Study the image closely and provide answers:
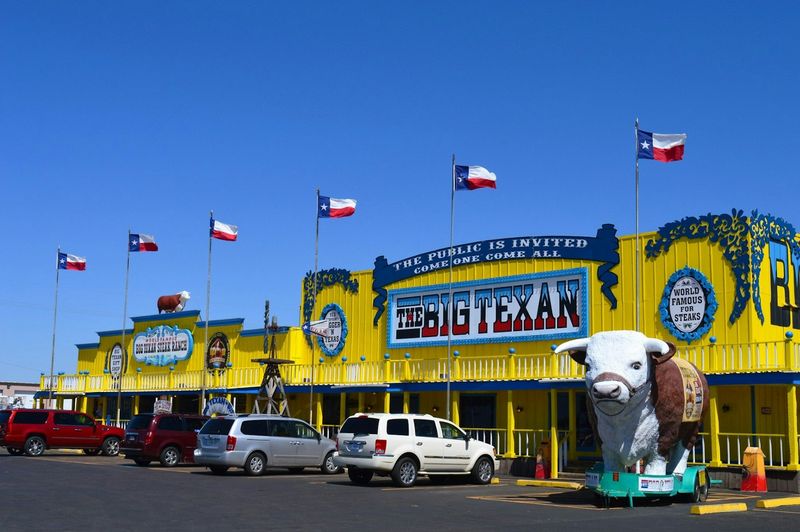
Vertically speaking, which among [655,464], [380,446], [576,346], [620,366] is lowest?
[655,464]

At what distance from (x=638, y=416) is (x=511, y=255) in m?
14.0

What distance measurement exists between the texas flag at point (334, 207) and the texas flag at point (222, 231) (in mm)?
5405

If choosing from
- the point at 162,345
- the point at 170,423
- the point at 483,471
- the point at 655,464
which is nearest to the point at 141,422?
the point at 170,423

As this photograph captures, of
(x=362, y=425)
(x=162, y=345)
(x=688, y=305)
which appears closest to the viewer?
(x=362, y=425)

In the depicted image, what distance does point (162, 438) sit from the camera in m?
27.7

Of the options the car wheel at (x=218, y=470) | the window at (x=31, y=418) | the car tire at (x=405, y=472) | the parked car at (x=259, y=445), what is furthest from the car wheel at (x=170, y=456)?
the car tire at (x=405, y=472)

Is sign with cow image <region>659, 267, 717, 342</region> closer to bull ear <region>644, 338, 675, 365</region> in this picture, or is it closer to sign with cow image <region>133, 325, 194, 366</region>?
bull ear <region>644, 338, 675, 365</region>

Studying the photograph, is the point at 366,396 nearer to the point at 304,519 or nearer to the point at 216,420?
the point at 216,420

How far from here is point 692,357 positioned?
24109 millimetres

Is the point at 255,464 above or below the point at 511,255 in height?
below

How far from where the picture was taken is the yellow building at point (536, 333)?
78.9 feet

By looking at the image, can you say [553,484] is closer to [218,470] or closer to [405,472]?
[405,472]

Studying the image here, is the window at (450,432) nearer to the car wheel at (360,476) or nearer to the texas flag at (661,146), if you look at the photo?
the car wheel at (360,476)

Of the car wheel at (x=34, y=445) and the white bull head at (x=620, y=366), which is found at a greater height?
the white bull head at (x=620, y=366)
